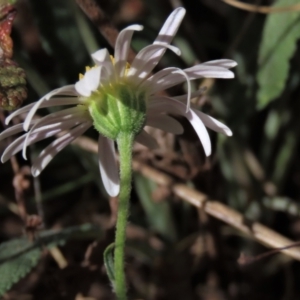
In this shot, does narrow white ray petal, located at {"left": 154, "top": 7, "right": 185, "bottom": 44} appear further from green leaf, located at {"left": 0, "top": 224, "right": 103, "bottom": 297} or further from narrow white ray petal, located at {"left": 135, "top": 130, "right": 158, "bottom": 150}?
green leaf, located at {"left": 0, "top": 224, "right": 103, "bottom": 297}

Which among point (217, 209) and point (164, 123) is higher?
point (164, 123)

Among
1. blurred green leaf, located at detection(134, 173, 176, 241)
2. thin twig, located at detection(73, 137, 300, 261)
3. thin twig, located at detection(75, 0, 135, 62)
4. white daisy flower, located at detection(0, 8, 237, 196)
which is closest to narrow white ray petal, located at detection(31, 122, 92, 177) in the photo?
white daisy flower, located at detection(0, 8, 237, 196)

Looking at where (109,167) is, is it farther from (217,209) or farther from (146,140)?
(217,209)

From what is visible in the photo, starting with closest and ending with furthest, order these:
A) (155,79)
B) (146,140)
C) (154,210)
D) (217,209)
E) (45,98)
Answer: (45,98), (155,79), (146,140), (217,209), (154,210)

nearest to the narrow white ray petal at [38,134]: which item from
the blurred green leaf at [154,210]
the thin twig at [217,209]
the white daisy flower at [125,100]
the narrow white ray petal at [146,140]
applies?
the white daisy flower at [125,100]

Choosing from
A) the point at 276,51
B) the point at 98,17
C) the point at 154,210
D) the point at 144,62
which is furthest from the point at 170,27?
the point at 154,210

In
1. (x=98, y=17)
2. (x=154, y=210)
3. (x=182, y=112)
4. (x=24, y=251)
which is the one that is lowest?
(x=154, y=210)

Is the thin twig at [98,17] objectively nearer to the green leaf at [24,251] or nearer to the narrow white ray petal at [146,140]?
the narrow white ray petal at [146,140]
